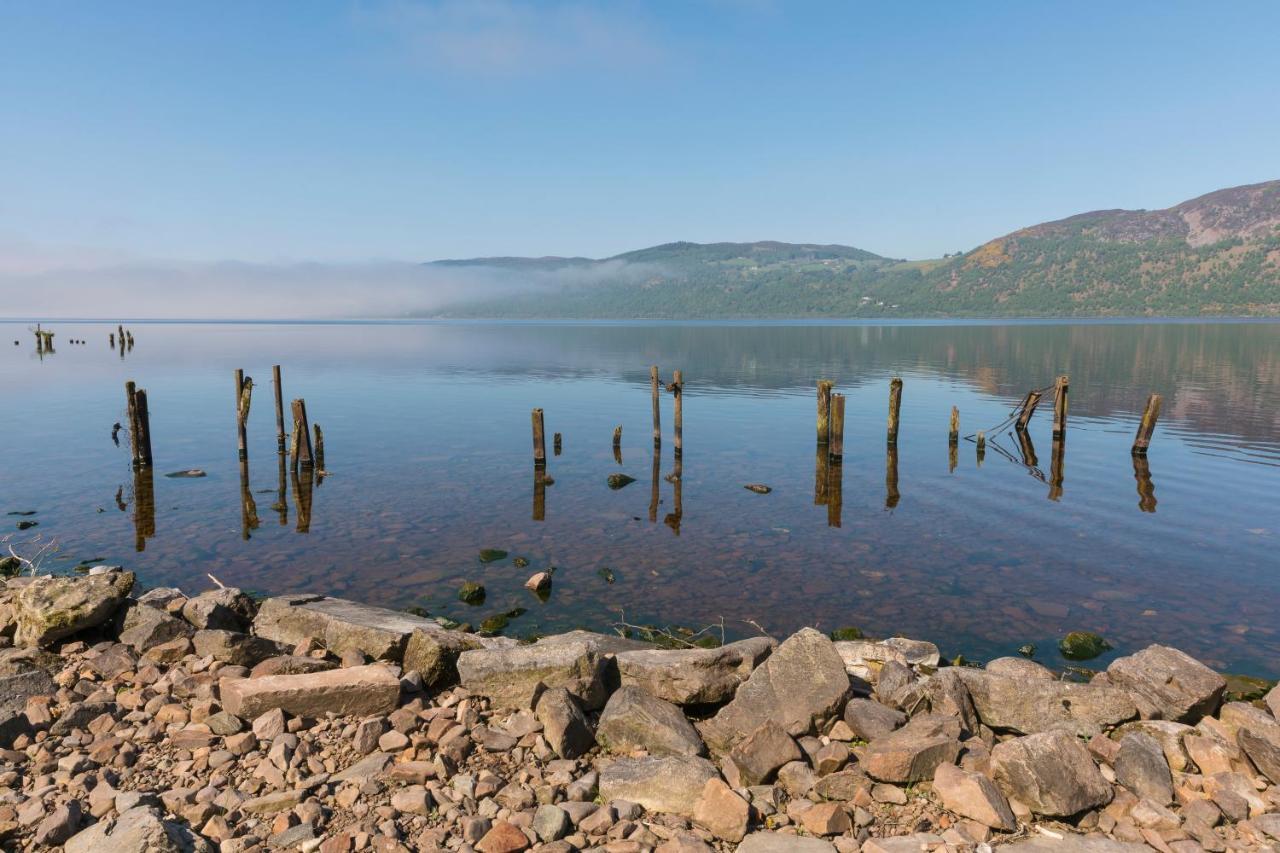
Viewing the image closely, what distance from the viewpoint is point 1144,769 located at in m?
7.89

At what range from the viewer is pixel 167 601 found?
41.8 ft

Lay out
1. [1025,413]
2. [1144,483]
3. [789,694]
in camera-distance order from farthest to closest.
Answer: [1025,413], [1144,483], [789,694]

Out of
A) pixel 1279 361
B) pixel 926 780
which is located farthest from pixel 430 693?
pixel 1279 361

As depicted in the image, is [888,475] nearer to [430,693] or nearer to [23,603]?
[430,693]

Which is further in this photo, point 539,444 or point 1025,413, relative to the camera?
point 1025,413

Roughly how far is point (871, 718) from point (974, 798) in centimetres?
156

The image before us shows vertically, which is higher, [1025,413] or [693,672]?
[1025,413]

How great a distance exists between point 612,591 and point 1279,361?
89.8 meters

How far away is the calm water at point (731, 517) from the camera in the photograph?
15758 millimetres

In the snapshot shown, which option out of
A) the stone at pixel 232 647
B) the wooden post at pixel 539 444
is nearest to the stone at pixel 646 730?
the stone at pixel 232 647

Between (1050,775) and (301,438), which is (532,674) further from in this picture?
(301,438)

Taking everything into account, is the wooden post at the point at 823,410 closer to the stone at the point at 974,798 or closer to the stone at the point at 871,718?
the stone at the point at 871,718

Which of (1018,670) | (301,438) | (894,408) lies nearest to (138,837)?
(1018,670)

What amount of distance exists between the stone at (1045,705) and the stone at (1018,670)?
232 mm
